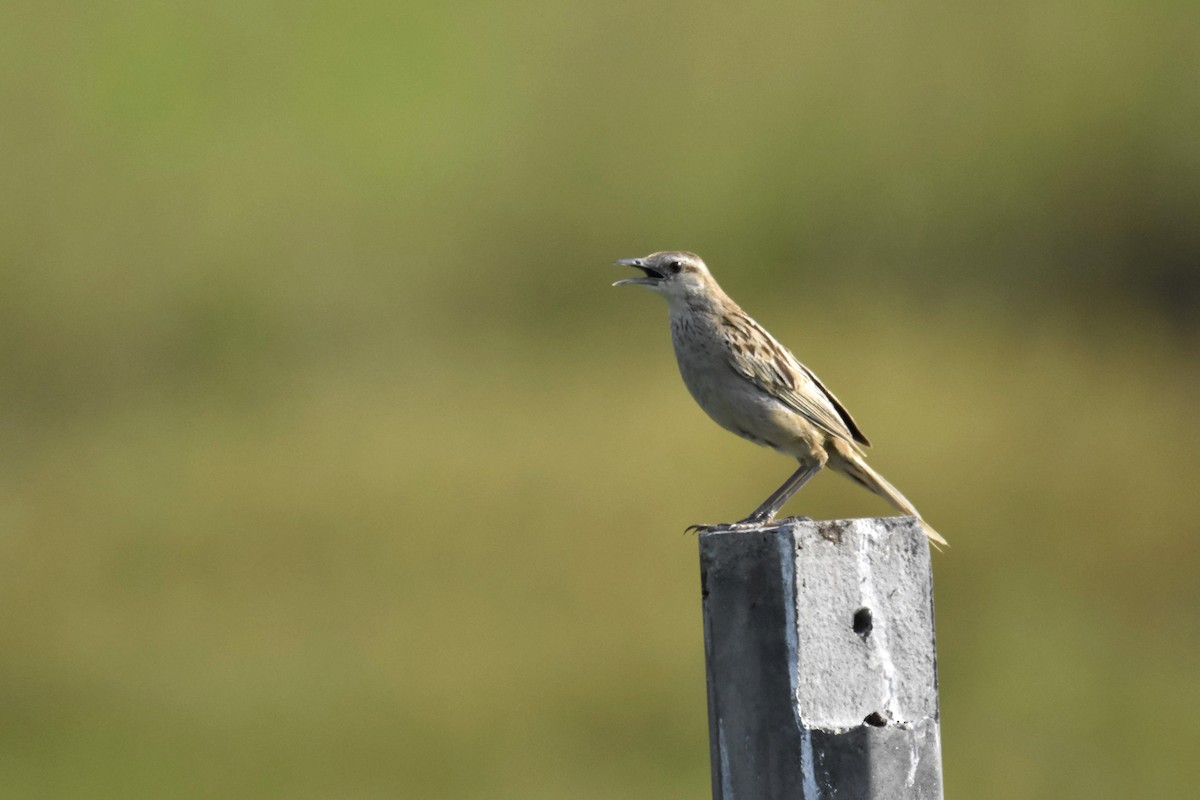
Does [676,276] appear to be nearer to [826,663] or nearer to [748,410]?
[748,410]

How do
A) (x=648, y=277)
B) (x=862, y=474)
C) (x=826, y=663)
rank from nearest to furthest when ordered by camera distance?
(x=826, y=663) → (x=862, y=474) → (x=648, y=277)

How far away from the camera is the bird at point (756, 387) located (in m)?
7.68

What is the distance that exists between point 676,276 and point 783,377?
743mm

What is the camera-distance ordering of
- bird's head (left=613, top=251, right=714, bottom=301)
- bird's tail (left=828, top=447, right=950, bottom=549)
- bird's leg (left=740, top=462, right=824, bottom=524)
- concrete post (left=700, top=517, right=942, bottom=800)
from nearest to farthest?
concrete post (left=700, top=517, right=942, bottom=800)
bird's leg (left=740, top=462, right=824, bottom=524)
bird's tail (left=828, top=447, right=950, bottom=549)
bird's head (left=613, top=251, right=714, bottom=301)

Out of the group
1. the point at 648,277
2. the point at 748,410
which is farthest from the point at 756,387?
the point at 648,277

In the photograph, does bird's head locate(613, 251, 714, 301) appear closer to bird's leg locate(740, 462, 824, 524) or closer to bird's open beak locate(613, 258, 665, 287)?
bird's open beak locate(613, 258, 665, 287)

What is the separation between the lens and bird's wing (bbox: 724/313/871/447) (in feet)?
25.2

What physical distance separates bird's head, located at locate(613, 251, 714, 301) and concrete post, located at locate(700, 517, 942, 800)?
3191mm

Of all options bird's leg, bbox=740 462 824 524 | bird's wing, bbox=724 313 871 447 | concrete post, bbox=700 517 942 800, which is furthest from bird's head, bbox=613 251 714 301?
concrete post, bbox=700 517 942 800

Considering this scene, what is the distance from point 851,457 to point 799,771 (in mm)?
3247

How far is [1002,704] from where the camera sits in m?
17.8

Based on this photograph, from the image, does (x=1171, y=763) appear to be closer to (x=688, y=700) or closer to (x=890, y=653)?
(x=688, y=700)

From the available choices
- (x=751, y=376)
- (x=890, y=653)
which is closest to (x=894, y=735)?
(x=890, y=653)

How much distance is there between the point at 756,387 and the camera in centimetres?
768
